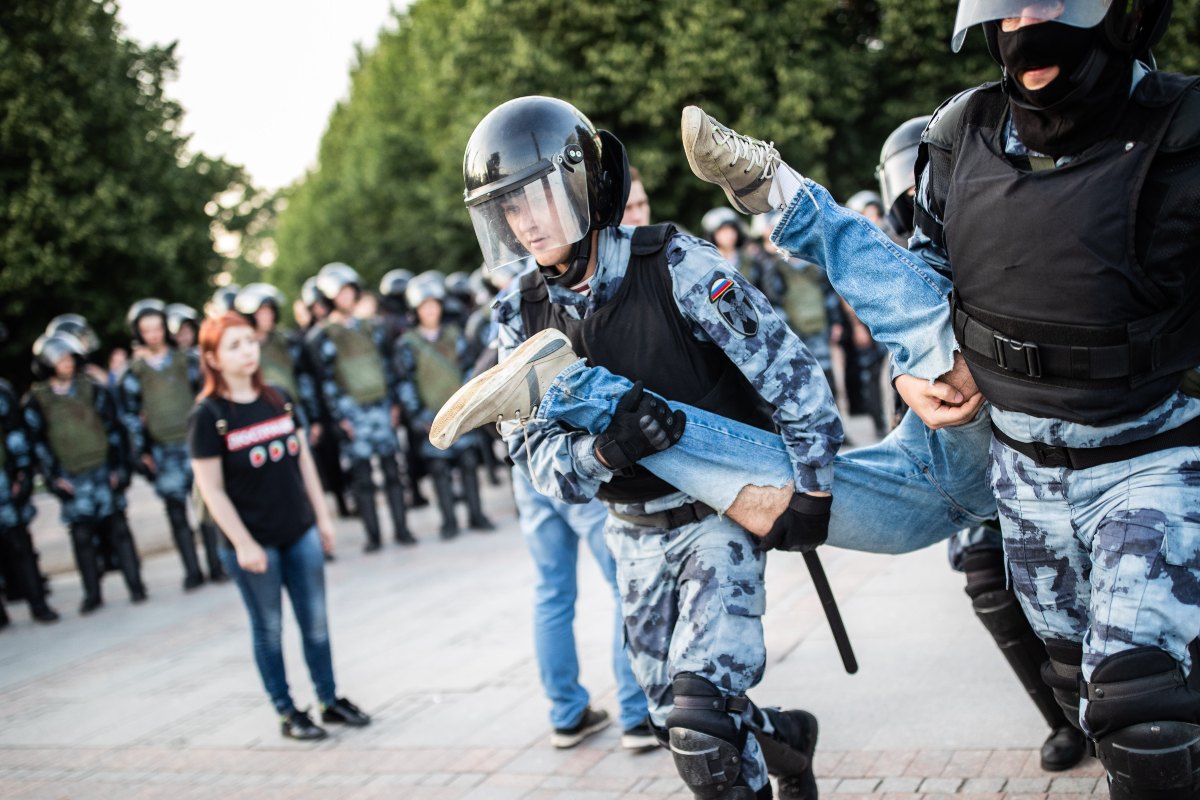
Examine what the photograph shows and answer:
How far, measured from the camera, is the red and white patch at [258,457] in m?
5.64

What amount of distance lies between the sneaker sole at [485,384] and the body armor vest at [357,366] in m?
8.16

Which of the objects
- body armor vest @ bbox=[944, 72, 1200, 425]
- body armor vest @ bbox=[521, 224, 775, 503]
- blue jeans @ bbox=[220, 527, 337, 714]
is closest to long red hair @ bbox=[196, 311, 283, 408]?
blue jeans @ bbox=[220, 527, 337, 714]

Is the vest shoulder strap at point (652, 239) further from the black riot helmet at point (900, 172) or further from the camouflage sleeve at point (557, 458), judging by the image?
the black riot helmet at point (900, 172)

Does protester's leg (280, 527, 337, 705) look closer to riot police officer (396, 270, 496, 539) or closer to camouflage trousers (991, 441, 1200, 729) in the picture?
camouflage trousers (991, 441, 1200, 729)

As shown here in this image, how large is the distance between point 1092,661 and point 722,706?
957mm

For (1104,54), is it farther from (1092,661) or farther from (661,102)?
(661,102)

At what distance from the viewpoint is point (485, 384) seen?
127 inches

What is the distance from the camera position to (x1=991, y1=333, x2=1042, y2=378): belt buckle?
2.73m

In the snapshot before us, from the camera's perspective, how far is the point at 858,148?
24766mm

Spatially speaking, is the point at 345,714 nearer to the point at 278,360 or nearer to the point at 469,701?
the point at 469,701

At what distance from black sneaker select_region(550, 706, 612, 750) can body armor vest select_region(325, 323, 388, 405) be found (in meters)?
6.60

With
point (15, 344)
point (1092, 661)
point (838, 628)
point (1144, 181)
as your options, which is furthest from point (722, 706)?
point (15, 344)

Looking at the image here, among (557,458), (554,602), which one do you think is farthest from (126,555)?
(557,458)

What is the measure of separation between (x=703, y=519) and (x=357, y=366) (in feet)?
27.1
